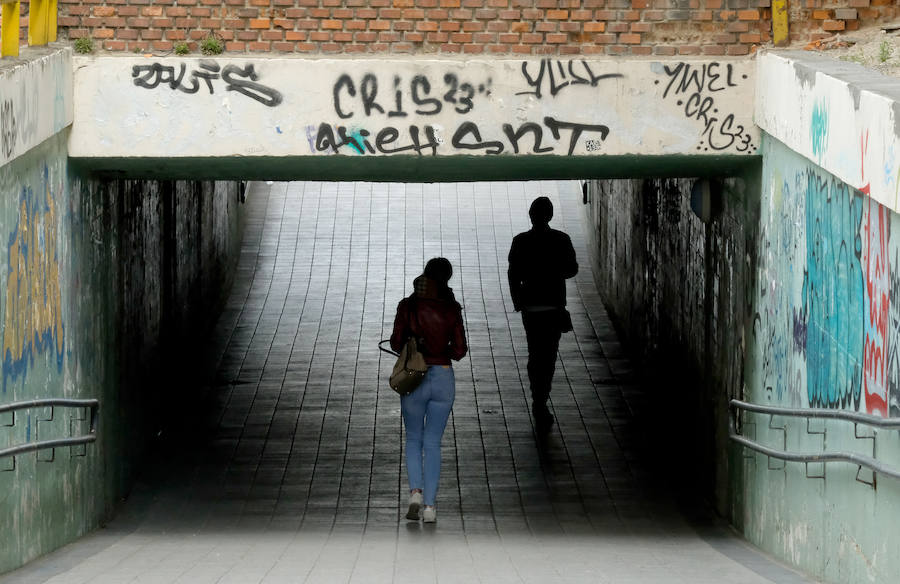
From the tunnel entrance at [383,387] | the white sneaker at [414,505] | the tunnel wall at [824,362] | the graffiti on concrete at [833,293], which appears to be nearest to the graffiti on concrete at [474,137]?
the tunnel wall at [824,362]

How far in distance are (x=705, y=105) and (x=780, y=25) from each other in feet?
2.51

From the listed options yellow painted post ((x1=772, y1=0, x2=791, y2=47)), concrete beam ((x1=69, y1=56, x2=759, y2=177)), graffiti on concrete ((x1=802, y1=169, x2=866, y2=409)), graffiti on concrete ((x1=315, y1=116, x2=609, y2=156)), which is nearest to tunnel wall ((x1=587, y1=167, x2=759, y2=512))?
concrete beam ((x1=69, y1=56, x2=759, y2=177))

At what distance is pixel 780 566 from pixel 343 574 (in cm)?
246

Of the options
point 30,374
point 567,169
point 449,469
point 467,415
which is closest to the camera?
point 30,374

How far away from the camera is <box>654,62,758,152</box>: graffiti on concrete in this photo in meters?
8.58

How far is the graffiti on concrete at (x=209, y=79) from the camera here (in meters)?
8.46

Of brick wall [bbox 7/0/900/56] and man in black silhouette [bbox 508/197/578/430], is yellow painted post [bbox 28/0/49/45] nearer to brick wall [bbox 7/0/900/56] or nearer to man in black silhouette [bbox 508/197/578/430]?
brick wall [bbox 7/0/900/56]

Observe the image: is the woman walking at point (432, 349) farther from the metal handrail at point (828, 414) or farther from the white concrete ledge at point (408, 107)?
the metal handrail at point (828, 414)

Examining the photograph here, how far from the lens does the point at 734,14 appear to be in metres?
8.77

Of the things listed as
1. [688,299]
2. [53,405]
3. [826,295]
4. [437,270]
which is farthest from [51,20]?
[688,299]

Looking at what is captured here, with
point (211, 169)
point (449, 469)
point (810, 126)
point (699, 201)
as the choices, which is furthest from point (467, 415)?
point (810, 126)

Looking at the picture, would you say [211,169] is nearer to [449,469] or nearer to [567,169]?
[567,169]

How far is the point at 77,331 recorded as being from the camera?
8625 millimetres

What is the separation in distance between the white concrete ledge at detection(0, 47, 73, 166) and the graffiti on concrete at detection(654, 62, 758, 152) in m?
3.72
